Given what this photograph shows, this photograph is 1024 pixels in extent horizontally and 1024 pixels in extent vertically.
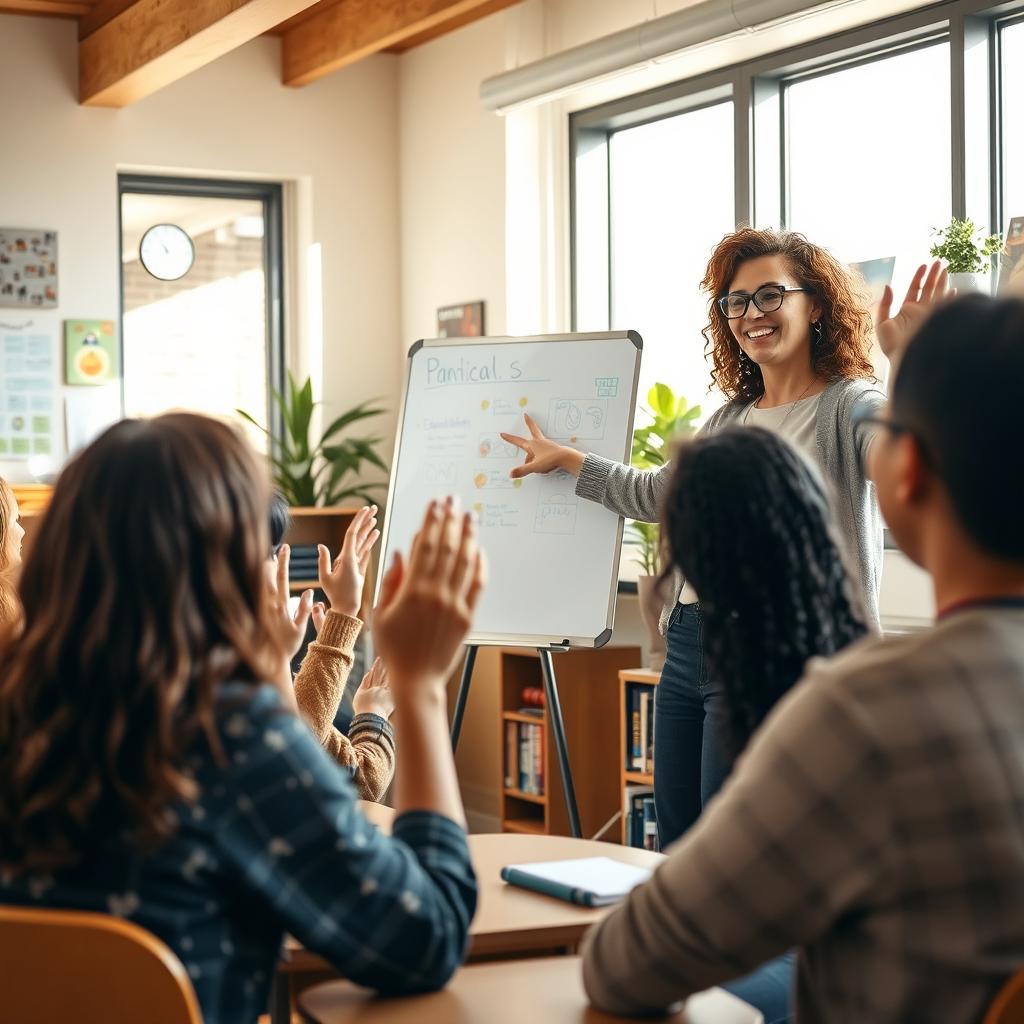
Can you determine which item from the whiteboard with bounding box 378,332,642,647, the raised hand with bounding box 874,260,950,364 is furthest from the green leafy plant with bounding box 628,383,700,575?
the raised hand with bounding box 874,260,950,364

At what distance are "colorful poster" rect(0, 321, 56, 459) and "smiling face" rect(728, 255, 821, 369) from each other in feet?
11.6

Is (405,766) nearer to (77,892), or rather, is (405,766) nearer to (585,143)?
(77,892)

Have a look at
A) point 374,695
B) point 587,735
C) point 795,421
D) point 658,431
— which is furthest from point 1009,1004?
point 587,735

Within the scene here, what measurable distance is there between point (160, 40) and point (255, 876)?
440 cm

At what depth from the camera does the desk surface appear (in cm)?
146

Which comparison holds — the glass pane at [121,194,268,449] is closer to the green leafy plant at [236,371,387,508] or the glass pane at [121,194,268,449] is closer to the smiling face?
the green leafy plant at [236,371,387,508]

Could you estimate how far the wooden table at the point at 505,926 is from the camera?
1.45m

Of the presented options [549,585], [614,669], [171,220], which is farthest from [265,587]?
[171,220]

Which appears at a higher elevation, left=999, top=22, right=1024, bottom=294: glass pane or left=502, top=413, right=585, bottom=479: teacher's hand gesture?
left=999, top=22, right=1024, bottom=294: glass pane

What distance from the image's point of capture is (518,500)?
3.89 meters

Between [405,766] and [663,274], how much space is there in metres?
4.10

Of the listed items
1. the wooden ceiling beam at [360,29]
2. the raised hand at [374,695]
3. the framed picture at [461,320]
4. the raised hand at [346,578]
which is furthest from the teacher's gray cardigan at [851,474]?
the framed picture at [461,320]

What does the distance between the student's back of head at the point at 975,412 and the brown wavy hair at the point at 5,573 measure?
5.93ft

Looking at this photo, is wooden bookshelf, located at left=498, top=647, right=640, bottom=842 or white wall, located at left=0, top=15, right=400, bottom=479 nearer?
wooden bookshelf, located at left=498, top=647, right=640, bottom=842
